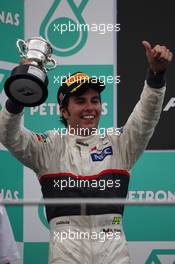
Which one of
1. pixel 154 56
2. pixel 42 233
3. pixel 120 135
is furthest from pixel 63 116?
pixel 42 233

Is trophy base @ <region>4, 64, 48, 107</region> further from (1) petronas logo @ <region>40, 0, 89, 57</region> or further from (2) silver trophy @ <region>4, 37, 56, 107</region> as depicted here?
(1) petronas logo @ <region>40, 0, 89, 57</region>

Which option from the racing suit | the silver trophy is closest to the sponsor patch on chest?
the racing suit

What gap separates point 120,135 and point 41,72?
30 centimetres

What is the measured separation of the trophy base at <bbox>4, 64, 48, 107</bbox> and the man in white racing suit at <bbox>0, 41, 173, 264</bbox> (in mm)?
36

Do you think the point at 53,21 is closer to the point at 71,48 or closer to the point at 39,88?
the point at 71,48

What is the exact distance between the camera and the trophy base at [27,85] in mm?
2305

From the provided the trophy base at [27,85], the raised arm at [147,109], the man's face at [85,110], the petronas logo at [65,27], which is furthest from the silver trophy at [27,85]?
the petronas logo at [65,27]

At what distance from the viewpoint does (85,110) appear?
7.92ft

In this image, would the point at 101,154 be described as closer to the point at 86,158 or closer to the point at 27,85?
the point at 86,158

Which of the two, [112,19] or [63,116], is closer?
[63,116]

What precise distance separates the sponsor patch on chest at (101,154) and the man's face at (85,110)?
0.25 ft

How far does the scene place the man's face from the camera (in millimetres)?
2410

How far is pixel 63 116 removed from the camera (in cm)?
253

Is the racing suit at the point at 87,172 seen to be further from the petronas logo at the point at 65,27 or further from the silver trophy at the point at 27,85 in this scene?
the petronas logo at the point at 65,27
